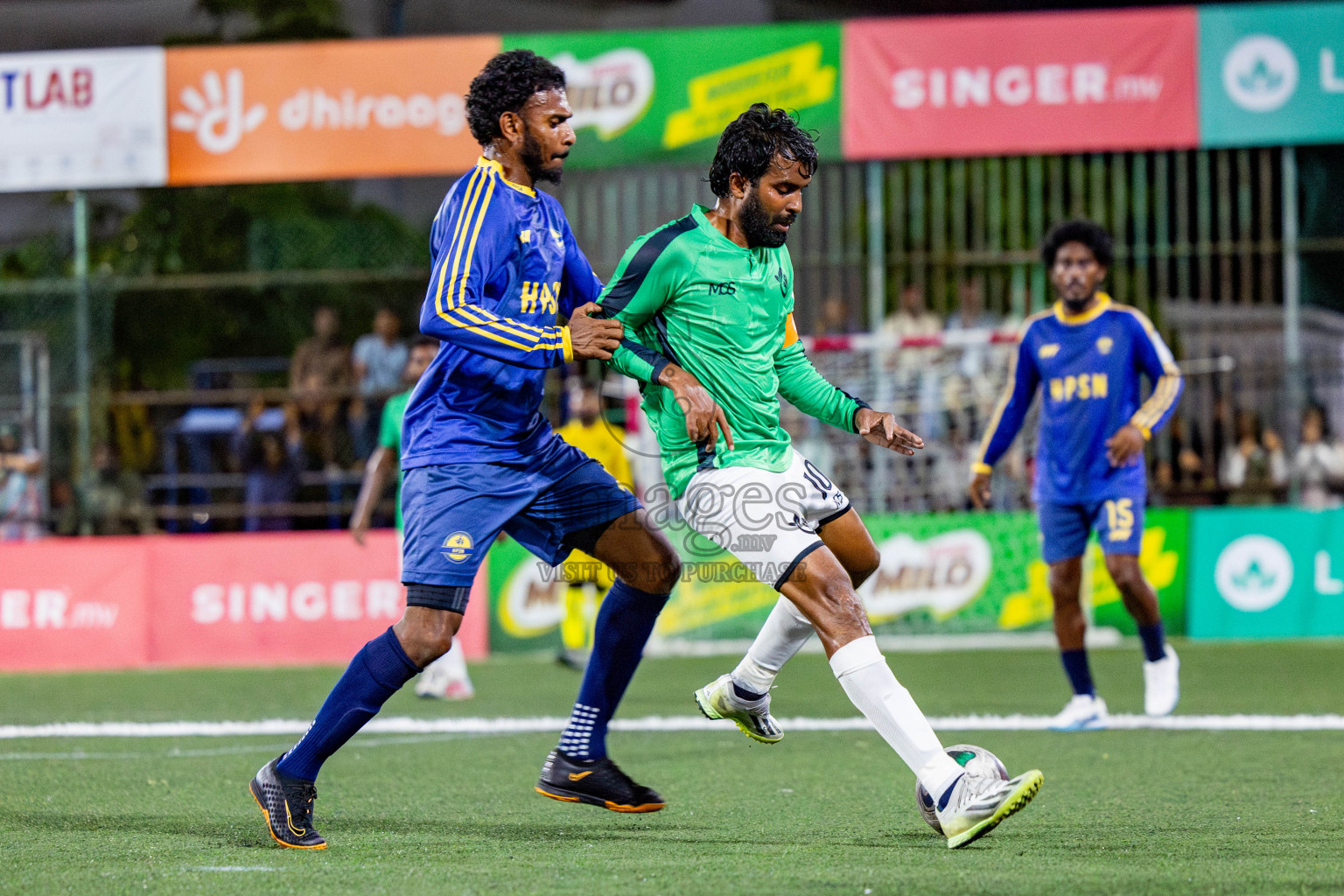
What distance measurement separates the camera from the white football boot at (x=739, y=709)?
5.20 meters

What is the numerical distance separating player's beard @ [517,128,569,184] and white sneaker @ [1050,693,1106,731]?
12.8 ft

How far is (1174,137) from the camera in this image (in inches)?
512

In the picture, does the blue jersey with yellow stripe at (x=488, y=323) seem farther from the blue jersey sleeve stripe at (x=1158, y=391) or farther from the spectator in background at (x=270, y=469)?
the spectator in background at (x=270, y=469)

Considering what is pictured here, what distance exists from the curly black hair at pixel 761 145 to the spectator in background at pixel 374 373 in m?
8.62

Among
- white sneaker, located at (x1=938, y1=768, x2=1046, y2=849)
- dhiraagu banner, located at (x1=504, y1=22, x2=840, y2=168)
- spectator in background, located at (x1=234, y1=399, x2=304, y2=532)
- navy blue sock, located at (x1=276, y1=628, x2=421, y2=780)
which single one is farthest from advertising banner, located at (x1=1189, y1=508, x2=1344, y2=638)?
navy blue sock, located at (x1=276, y1=628, x2=421, y2=780)

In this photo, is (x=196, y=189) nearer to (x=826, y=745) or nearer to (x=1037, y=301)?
(x=1037, y=301)

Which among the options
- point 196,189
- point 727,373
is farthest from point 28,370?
point 727,373

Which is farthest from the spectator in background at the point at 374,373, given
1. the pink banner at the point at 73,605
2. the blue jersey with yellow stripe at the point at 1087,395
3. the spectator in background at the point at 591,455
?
the blue jersey with yellow stripe at the point at 1087,395

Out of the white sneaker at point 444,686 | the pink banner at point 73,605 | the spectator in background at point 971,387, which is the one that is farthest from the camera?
the spectator in background at point 971,387

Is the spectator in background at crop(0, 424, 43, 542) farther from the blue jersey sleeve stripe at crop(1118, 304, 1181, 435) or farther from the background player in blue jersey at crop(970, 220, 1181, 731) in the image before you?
the blue jersey sleeve stripe at crop(1118, 304, 1181, 435)

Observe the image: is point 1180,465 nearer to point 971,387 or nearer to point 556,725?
point 971,387

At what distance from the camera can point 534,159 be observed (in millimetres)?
4988

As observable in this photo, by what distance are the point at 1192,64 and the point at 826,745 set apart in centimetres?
819

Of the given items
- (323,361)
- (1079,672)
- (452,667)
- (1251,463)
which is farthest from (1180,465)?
(323,361)
